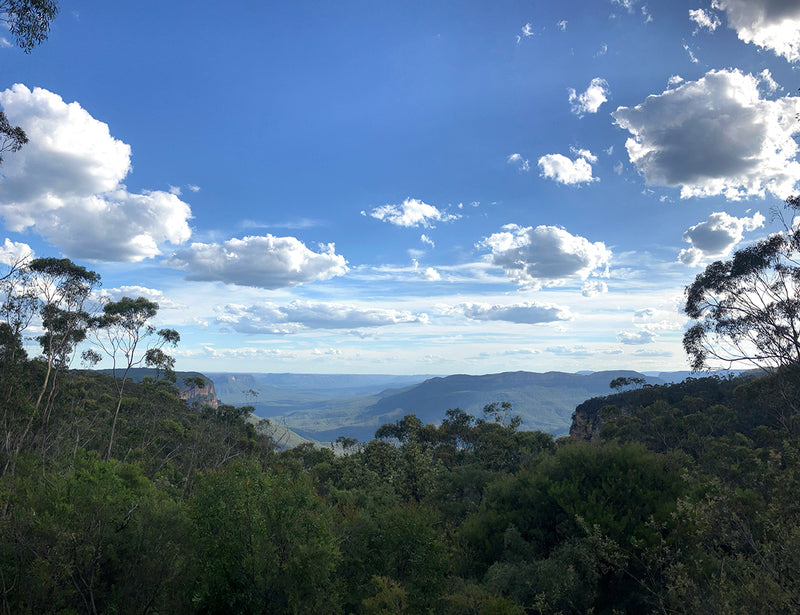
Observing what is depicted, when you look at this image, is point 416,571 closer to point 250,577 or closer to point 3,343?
point 250,577

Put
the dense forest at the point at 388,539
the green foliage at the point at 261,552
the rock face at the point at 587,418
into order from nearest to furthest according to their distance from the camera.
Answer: the dense forest at the point at 388,539, the green foliage at the point at 261,552, the rock face at the point at 587,418

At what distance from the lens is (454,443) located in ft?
217

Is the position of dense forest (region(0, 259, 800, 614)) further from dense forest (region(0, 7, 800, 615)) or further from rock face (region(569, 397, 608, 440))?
rock face (region(569, 397, 608, 440))

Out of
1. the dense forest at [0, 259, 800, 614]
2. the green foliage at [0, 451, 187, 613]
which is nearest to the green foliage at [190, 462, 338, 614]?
the dense forest at [0, 259, 800, 614]

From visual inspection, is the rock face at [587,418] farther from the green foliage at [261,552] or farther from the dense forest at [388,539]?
the green foliage at [261,552]

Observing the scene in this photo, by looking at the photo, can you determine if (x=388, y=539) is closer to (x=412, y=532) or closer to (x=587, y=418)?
(x=412, y=532)

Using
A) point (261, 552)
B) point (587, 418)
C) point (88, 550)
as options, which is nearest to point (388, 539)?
point (261, 552)

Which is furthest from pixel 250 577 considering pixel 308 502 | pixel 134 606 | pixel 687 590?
pixel 687 590

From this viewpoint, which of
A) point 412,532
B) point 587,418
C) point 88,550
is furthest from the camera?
point 587,418

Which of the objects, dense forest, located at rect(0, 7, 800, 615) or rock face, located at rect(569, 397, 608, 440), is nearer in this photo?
dense forest, located at rect(0, 7, 800, 615)

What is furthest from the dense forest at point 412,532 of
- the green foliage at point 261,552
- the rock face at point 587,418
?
the rock face at point 587,418

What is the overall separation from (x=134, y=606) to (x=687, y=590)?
15.1m

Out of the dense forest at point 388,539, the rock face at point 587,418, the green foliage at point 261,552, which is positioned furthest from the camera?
the rock face at point 587,418

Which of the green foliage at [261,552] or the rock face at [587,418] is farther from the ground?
the green foliage at [261,552]
